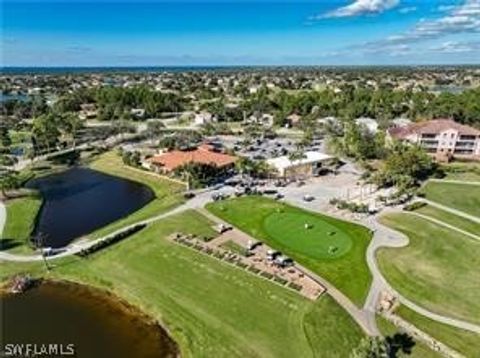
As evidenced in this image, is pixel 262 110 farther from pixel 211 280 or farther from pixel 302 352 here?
pixel 302 352

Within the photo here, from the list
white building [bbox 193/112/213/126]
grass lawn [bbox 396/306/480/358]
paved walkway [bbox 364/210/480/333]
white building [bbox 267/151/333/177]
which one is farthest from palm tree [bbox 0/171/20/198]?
white building [bbox 193/112/213/126]

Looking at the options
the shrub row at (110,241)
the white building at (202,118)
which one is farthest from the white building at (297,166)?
the white building at (202,118)

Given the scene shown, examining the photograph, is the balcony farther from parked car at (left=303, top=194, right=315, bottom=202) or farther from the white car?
the white car

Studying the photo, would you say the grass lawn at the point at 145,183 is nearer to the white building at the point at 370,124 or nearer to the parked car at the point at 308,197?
the parked car at the point at 308,197

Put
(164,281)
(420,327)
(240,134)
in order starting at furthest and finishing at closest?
(240,134)
(164,281)
(420,327)

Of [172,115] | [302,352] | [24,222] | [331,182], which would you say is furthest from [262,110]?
[302,352]
